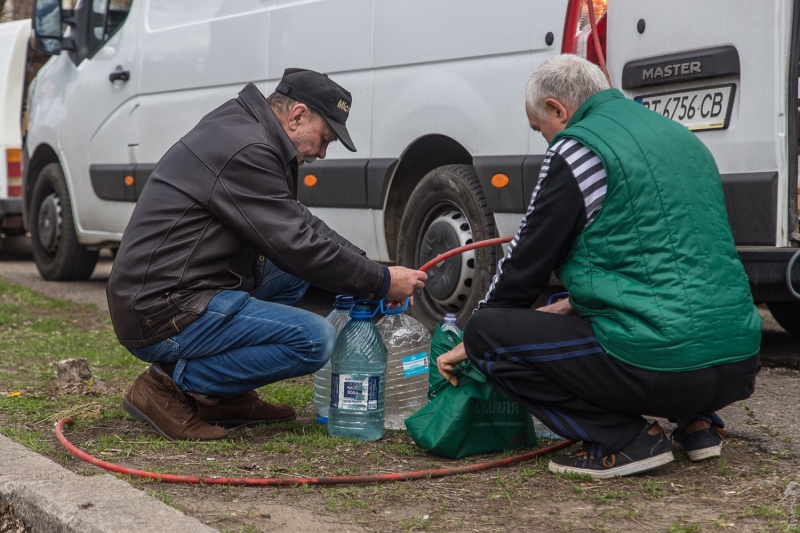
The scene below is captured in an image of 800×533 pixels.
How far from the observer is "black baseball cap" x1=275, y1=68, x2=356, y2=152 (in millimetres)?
3471

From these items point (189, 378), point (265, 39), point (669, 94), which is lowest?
point (189, 378)

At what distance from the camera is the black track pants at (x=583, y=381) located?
112 inches

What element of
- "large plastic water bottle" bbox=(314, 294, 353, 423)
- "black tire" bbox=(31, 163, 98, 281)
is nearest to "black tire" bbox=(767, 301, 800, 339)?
"large plastic water bottle" bbox=(314, 294, 353, 423)

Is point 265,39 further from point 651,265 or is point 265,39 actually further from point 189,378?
point 651,265

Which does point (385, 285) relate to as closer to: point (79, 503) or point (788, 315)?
point (79, 503)

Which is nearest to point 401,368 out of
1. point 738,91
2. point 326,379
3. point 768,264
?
point 326,379

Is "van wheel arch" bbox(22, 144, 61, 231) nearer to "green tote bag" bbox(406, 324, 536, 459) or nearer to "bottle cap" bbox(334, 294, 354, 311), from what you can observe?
"bottle cap" bbox(334, 294, 354, 311)

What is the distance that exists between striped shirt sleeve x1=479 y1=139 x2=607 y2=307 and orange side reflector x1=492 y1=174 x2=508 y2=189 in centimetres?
170

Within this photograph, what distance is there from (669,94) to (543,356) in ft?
5.26

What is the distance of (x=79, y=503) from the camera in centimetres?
260

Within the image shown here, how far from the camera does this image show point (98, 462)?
10.0 ft

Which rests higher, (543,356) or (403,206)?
(403,206)

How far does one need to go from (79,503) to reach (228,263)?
1078 mm

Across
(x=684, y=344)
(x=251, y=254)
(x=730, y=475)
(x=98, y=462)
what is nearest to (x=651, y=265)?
(x=684, y=344)
